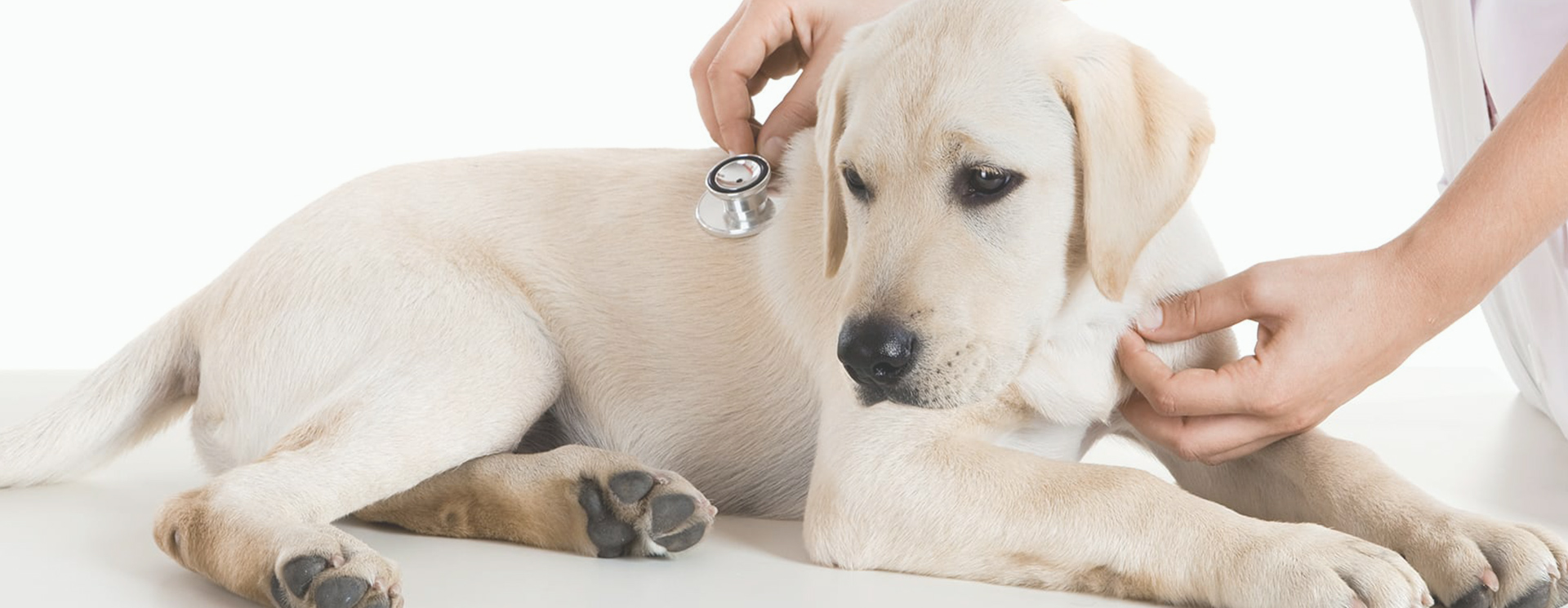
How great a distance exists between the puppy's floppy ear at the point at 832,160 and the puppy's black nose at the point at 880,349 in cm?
37

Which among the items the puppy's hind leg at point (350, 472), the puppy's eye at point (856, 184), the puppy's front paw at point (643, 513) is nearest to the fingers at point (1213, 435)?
the puppy's eye at point (856, 184)

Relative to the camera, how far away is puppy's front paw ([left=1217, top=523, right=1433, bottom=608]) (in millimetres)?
2156

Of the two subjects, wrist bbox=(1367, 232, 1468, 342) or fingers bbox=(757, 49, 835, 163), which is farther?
fingers bbox=(757, 49, 835, 163)

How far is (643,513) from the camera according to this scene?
2770 millimetres

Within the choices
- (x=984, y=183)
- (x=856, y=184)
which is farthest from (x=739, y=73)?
(x=984, y=183)

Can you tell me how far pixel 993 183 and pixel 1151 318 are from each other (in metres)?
0.54

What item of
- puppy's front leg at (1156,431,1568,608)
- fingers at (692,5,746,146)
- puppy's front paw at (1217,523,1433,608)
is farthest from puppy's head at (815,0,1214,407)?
fingers at (692,5,746,146)

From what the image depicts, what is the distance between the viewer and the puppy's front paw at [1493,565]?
7.41ft

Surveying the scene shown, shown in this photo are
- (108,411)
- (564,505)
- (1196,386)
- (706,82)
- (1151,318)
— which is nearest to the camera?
(1196,386)

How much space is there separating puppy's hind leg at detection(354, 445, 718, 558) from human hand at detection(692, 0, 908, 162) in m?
0.95

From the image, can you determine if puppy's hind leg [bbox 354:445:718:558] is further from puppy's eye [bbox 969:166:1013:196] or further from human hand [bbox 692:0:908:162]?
human hand [bbox 692:0:908:162]

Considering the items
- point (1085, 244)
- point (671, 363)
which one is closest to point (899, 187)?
point (1085, 244)

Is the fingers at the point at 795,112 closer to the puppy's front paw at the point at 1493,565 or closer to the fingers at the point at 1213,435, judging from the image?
the fingers at the point at 1213,435

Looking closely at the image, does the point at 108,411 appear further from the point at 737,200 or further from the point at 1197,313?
the point at 1197,313
